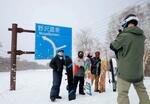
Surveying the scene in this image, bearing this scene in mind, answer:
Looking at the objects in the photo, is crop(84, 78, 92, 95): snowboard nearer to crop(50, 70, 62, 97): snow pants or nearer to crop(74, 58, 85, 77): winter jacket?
crop(74, 58, 85, 77): winter jacket

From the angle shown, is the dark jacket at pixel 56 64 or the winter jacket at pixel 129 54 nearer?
the winter jacket at pixel 129 54

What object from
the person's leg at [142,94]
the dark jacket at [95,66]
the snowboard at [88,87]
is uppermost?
the dark jacket at [95,66]

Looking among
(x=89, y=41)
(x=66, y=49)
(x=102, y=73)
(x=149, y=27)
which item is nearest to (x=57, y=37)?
(x=66, y=49)

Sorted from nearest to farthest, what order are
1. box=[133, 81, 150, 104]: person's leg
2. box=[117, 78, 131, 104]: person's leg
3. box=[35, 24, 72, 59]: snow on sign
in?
box=[117, 78, 131, 104]: person's leg
box=[133, 81, 150, 104]: person's leg
box=[35, 24, 72, 59]: snow on sign

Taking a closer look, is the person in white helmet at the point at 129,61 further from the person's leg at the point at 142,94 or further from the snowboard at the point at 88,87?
the snowboard at the point at 88,87

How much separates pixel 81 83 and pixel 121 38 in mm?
4598

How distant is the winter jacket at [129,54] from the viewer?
4.39 metres

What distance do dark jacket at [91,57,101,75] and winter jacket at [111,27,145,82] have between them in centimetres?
499

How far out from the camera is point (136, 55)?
14.5 ft

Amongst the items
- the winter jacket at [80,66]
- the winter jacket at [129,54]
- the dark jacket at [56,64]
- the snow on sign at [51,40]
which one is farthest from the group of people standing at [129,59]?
the snow on sign at [51,40]

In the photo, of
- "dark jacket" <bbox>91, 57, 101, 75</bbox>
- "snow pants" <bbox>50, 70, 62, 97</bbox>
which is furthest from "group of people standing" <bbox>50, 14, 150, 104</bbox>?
"dark jacket" <bbox>91, 57, 101, 75</bbox>

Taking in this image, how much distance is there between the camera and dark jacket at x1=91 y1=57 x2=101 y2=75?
9.50 meters

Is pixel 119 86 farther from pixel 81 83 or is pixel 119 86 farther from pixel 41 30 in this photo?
pixel 41 30

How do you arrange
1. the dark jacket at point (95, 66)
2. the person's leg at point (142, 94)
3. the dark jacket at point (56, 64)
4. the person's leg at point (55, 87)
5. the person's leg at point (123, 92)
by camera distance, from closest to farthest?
the person's leg at point (123, 92) → the person's leg at point (142, 94) → the person's leg at point (55, 87) → the dark jacket at point (56, 64) → the dark jacket at point (95, 66)
